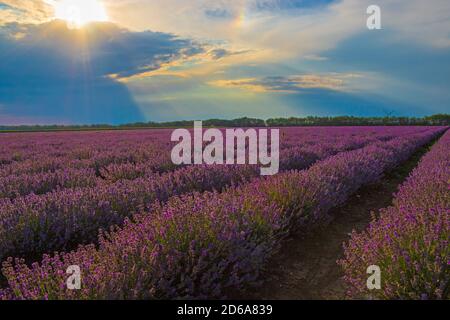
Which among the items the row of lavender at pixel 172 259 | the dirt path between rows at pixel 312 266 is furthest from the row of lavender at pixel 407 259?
the row of lavender at pixel 172 259

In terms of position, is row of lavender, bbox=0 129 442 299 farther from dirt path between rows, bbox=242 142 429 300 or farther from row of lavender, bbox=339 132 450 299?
row of lavender, bbox=339 132 450 299

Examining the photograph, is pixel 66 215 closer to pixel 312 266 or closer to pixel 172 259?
pixel 172 259

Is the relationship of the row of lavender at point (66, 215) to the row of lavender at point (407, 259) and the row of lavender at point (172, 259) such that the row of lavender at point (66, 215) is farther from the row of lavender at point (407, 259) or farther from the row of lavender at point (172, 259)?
the row of lavender at point (407, 259)

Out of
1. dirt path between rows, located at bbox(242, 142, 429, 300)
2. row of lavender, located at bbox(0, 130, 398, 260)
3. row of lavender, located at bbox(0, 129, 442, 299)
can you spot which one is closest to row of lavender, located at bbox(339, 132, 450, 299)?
dirt path between rows, located at bbox(242, 142, 429, 300)

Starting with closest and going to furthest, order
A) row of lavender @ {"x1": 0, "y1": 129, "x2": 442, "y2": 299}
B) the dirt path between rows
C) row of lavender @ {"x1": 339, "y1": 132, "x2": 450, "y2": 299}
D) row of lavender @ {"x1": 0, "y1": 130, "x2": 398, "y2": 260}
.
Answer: row of lavender @ {"x1": 0, "y1": 129, "x2": 442, "y2": 299}, row of lavender @ {"x1": 339, "y1": 132, "x2": 450, "y2": 299}, the dirt path between rows, row of lavender @ {"x1": 0, "y1": 130, "x2": 398, "y2": 260}

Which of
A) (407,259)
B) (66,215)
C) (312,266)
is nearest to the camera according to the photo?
(407,259)

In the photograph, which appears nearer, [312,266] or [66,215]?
[312,266]

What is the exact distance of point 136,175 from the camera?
6.54 metres

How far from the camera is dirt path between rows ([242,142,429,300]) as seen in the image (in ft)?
9.12

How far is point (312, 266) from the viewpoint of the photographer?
3.34m

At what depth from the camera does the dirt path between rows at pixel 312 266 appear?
9.12 ft

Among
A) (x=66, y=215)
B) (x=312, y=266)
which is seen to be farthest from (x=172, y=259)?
(x=66, y=215)

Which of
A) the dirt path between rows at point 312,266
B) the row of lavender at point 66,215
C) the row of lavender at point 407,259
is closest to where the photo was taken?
the row of lavender at point 407,259
